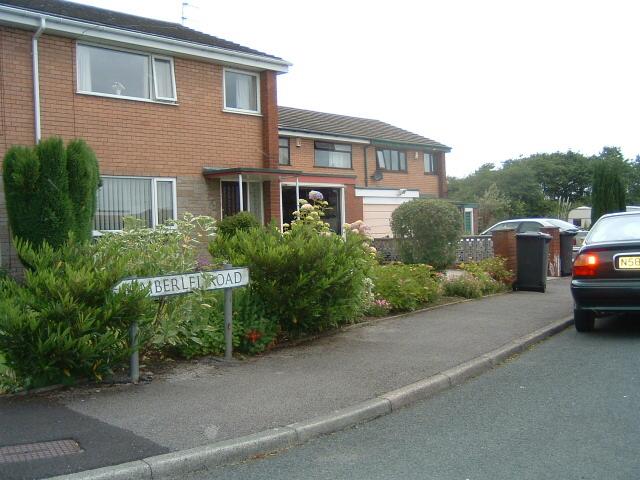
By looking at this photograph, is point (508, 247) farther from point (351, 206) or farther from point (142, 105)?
point (351, 206)

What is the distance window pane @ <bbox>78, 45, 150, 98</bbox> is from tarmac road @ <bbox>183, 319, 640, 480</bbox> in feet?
33.2

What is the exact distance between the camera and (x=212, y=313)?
775 centimetres

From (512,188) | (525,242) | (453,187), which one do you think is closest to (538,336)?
(525,242)

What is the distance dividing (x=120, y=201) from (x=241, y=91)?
4300mm

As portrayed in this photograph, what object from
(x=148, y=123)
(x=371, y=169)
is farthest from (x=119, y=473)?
(x=371, y=169)

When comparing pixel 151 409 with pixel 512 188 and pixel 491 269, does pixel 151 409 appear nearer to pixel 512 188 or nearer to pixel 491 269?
pixel 491 269

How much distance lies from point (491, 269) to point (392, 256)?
5.86 metres

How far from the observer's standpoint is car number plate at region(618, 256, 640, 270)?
27.0 ft

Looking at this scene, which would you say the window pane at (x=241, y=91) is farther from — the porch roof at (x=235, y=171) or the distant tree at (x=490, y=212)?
the distant tree at (x=490, y=212)

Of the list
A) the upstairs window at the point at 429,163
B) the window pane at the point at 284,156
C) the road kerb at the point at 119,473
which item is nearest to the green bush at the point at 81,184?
the road kerb at the point at 119,473

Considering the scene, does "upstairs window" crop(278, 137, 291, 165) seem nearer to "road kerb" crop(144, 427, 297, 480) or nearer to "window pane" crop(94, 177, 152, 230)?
"window pane" crop(94, 177, 152, 230)

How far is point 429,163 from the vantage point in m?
33.5

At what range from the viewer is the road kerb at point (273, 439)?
14.0 feet

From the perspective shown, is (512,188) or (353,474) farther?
(512,188)
